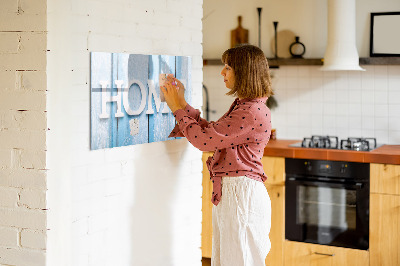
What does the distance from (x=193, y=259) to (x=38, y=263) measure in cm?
117

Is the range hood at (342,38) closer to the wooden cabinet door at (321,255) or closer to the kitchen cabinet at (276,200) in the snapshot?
the kitchen cabinet at (276,200)

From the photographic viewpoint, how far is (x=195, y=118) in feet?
9.71

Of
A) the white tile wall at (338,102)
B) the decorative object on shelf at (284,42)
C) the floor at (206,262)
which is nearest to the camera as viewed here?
the white tile wall at (338,102)

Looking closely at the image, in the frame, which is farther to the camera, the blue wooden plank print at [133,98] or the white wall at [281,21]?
the white wall at [281,21]

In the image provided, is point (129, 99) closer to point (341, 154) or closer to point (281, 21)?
point (341, 154)

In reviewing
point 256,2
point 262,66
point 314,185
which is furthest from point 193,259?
point 256,2

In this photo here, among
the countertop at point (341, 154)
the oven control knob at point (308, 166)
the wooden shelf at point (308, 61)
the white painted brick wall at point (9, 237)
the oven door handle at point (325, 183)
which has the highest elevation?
the wooden shelf at point (308, 61)

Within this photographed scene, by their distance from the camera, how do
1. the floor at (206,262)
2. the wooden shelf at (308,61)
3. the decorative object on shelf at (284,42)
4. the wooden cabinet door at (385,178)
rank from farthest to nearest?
the decorative object on shelf at (284,42) → the floor at (206,262) → the wooden shelf at (308,61) → the wooden cabinet door at (385,178)

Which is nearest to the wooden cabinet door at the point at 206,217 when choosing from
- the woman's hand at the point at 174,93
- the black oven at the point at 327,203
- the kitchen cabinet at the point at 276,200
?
the kitchen cabinet at the point at 276,200

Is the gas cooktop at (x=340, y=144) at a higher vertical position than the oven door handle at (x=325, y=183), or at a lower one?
higher

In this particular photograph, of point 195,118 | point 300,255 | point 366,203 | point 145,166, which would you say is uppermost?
point 195,118

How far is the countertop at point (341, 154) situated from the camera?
4203mm

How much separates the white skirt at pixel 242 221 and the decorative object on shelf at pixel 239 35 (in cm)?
262

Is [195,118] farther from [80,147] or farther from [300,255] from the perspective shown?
[300,255]
